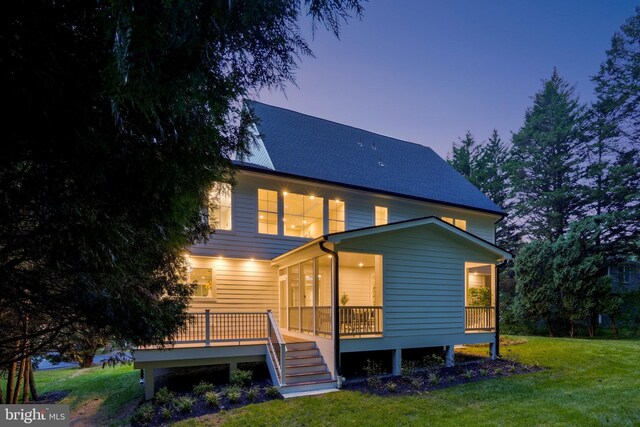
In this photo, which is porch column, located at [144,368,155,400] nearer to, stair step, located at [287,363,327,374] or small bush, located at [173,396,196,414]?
small bush, located at [173,396,196,414]

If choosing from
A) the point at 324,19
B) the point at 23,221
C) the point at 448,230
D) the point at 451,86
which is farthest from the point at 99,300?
the point at 451,86

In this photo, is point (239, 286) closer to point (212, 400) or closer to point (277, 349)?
point (277, 349)

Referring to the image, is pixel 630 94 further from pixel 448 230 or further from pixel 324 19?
pixel 324 19

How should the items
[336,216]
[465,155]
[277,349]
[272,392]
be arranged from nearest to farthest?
1. [272,392]
2. [277,349]
3. [336,216]
4. [465,155]

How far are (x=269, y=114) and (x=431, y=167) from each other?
843cm

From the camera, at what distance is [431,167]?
17094mm

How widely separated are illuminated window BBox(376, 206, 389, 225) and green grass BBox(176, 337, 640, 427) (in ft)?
21.5

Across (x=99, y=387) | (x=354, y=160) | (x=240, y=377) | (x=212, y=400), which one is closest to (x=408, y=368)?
(x=240, y=377)

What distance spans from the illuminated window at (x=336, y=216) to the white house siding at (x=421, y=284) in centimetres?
306

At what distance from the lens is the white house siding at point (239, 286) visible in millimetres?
10688

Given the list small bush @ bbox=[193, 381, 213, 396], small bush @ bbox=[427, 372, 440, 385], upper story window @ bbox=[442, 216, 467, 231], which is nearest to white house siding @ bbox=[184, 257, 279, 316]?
small bush @ bbox=[193, 381, 213, 396]

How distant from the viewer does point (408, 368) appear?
30.6 feet

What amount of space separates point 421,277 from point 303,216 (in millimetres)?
4662

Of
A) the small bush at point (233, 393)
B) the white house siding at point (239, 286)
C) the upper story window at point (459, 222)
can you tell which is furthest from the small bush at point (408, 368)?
the upper story window at point (459, 222)
